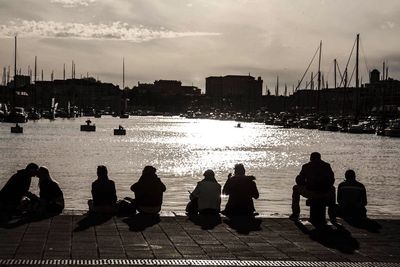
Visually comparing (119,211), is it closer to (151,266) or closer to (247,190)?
(247,190)

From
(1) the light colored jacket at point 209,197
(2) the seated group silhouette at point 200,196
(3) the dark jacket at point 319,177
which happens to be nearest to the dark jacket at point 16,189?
(2) the seated group silhouette at point 200,196

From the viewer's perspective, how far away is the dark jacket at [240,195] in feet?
62.5

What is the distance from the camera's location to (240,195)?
19156mm

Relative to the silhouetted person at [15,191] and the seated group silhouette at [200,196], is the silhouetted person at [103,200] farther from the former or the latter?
the silhouetted person at [15,191]

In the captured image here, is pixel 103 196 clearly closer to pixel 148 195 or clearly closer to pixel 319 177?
pixel 148 195

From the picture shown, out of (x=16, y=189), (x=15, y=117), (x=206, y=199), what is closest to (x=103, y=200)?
(x=16, y=189)

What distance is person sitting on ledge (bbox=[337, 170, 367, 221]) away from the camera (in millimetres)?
18703

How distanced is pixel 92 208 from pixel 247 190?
3909 millimetres

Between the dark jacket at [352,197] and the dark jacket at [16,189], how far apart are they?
781 centimetres

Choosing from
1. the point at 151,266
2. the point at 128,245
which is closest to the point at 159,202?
the point at 128,245

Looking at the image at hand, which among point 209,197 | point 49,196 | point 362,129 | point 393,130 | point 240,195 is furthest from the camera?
point 362,129

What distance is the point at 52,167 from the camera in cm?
5234

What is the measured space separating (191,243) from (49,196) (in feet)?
17.0

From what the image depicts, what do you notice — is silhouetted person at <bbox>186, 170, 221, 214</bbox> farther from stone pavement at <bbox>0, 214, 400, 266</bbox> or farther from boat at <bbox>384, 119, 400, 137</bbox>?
boat at <bbox>384, 119, 400, 137</bbox>
